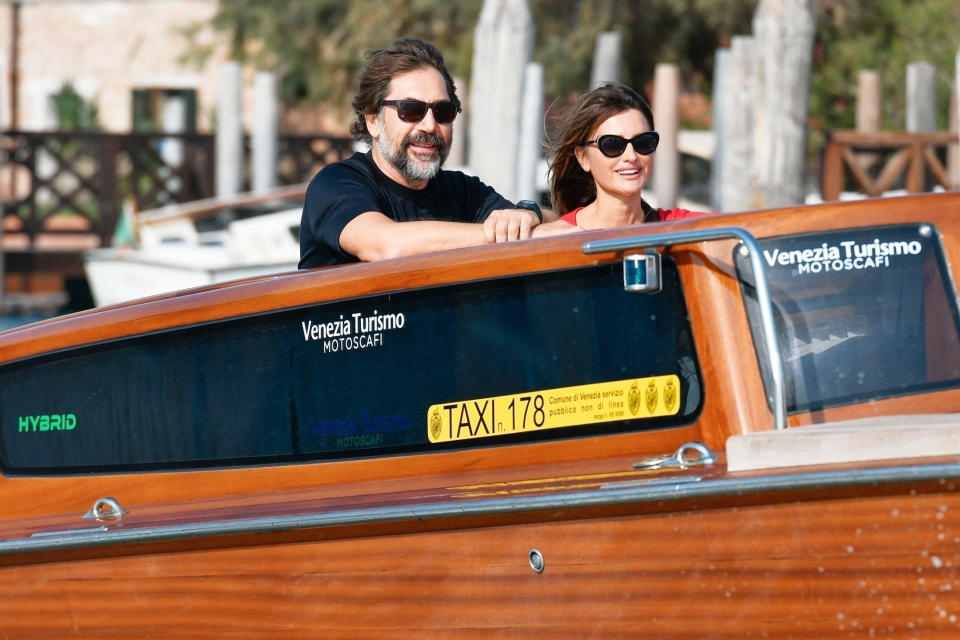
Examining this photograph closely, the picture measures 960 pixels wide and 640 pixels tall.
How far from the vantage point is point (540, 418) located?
10.5 feet

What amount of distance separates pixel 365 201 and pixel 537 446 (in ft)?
3.71

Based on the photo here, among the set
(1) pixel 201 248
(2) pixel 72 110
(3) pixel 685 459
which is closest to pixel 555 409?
(3) pixel 685 459

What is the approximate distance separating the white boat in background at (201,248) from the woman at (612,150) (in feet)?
26.7

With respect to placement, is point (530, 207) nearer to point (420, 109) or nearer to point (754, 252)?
point (420, 109)

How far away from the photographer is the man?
4.02 meters

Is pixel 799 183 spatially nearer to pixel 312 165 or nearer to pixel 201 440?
pixel 201 440

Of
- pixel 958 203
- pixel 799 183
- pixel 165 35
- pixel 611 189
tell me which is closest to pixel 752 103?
pixel 799 183

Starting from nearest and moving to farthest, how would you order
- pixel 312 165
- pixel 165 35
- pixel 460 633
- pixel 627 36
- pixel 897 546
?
1. pixel 897 546
2. pixel 460 633
3. pixel 312 165
4. pixel 627 36
5. pixel 165 35

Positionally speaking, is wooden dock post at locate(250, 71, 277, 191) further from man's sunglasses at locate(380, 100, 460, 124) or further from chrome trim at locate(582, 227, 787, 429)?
chrome trim at locate(582, 227, 787, 429)

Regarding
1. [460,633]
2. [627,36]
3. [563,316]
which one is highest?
[627,36]

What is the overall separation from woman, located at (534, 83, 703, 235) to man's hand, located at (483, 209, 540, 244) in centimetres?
42

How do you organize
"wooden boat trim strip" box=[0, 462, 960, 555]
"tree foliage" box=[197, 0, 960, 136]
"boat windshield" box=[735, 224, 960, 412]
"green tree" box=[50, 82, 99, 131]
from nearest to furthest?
"wooden boat trim strip" box=[0, 462, 960, 555], "boat windshield" box=[735, 224, 960, 412], "tree foliage" box=[197, 0, 960, 136], "green tree" box=[50, 82, 99, 131]

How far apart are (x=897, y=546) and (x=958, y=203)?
865mm

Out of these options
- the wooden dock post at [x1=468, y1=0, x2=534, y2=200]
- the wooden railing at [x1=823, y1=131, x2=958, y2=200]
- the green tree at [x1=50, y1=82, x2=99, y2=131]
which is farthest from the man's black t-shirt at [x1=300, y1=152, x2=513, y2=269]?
the green tree at [x1=50, y1=82, x2=99, y2=131]
